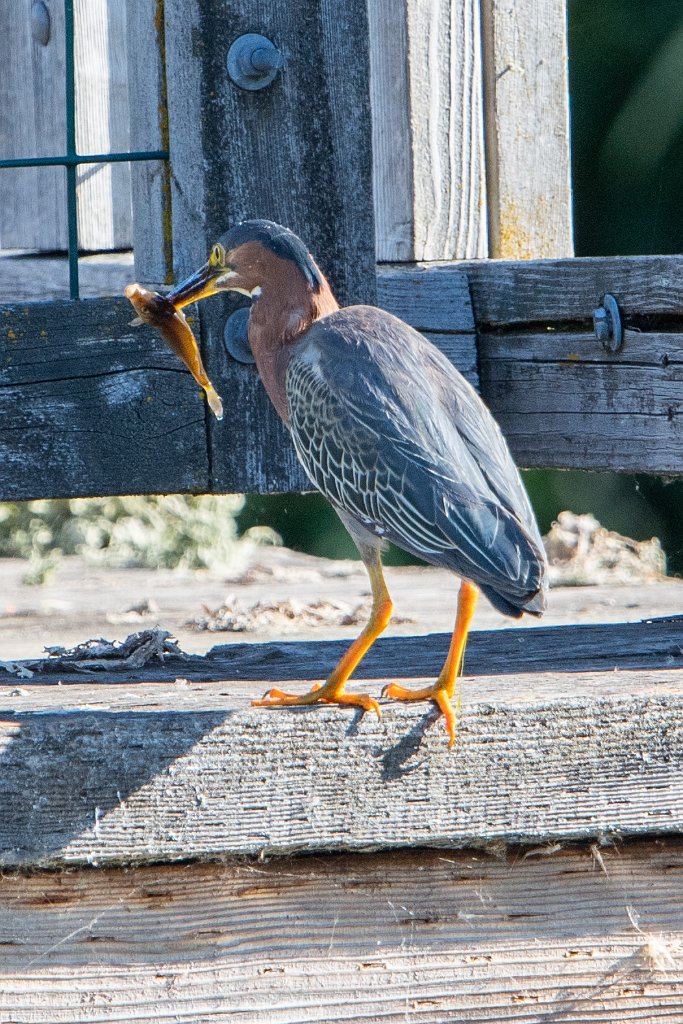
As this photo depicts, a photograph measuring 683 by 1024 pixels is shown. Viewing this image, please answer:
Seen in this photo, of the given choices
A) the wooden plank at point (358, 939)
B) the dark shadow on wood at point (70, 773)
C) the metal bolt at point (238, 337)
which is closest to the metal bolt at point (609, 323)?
the metal bolt at point (238, 337)

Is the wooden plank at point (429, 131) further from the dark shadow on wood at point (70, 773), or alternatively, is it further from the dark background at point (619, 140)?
the dark background at point (619, 140)

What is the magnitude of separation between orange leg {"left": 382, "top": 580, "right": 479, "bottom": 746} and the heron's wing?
0.08 m

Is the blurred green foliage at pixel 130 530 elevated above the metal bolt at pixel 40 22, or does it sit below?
below

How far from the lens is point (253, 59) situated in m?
2.22

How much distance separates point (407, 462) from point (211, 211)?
1.73 feet

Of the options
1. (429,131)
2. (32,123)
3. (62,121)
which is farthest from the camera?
(32,123)

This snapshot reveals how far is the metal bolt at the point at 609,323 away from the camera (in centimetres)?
245

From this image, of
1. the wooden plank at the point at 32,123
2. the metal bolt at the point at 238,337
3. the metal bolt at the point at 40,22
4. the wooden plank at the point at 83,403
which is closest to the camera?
the wooden plank at the point at 83,403

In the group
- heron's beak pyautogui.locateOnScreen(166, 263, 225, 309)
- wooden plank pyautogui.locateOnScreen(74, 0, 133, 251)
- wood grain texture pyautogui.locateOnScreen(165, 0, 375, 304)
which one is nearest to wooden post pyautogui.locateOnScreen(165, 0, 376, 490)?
wood grain texture pyautogui.locateOnScreen(165, 0, 375, 304)

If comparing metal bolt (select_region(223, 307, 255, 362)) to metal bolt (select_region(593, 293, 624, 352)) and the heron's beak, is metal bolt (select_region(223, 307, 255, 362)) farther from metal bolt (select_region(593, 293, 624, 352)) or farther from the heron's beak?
metal bolt (select_region(593, 293, 624, 352))

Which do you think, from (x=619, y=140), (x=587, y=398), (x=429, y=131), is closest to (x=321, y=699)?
(x=587, y=398)

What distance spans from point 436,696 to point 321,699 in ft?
0.60

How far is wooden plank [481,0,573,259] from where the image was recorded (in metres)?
2.77

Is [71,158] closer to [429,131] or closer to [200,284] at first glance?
[200,284]
